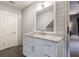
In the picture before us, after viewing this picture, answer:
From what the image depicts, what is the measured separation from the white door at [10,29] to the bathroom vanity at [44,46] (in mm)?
1255

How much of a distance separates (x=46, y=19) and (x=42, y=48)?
106 centimetres

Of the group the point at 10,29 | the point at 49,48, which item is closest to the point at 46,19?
the point at 49,48

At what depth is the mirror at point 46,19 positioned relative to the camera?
2.55 meters

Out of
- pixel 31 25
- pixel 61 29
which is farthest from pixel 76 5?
pixel 31 25

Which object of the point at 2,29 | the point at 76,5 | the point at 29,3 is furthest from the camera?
the point at 2,29

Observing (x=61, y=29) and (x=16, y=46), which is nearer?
(x=61, y=29)

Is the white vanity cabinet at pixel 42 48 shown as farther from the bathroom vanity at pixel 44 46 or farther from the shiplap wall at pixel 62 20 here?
the shiplap wall at pixel 62 20

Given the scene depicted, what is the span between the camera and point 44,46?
2.01 metres

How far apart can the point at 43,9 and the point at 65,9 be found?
88cm

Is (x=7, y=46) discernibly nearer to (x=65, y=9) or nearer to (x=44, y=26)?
(x=44, y=26)

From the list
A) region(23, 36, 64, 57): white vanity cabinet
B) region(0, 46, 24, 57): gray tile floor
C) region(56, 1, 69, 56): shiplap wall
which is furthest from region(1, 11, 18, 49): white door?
region(56, 1, 69, 56): shiplap wall

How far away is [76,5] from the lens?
2.06 m

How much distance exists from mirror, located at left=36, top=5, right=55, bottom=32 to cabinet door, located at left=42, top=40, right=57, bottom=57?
2.33ft

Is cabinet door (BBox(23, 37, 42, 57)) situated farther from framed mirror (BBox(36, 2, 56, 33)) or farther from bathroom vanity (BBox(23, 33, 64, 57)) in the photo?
framed mirror (BBox(36, 2, 56, 33))
